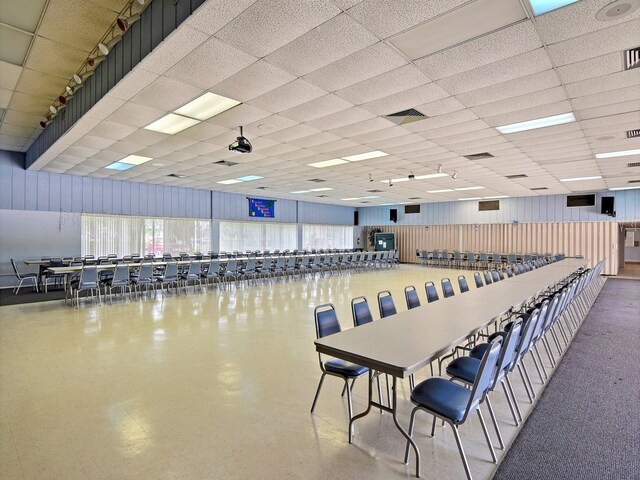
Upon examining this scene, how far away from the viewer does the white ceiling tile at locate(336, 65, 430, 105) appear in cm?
390

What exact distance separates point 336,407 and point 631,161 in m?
9.32

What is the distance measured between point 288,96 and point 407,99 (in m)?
1.55

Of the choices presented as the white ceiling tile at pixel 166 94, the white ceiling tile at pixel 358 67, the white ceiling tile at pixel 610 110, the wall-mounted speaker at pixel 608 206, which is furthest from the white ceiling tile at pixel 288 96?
the wall-mounted speaker at pixel 608 206

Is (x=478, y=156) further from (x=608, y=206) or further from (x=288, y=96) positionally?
(x=608, y=206)

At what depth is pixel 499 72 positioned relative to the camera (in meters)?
3.85

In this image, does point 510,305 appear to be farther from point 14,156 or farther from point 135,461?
point 14,156

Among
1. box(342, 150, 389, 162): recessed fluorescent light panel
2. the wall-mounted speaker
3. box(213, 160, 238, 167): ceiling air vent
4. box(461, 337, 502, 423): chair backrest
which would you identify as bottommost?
box(461, 337, 502, 423): chair backrest

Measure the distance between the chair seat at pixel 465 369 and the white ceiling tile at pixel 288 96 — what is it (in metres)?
3.38

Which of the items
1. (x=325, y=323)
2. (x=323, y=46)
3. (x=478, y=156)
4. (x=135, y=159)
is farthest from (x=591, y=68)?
(x=135, y=159)

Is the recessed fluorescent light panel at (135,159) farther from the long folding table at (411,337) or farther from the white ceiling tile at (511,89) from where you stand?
the long folding table at (411,337)

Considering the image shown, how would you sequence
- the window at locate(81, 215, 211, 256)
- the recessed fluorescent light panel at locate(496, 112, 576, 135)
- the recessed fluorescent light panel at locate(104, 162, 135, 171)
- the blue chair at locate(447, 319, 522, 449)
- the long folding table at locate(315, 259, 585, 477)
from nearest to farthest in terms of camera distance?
1. the long folding table at locate(315, 259, 585, 477)
2. the blue chair at locate(447, 319, 522, 449)
3. the recessed fluorescent light panel at locate(496, 112, 576, 135)
4. the recessed fluorescent light panel at locate(104, 162, 135, 171)
5. the window at locate(81, 215, 211, 256)

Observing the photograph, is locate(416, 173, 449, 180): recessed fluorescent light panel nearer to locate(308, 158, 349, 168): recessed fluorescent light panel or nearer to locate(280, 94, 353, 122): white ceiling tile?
locate(308, 158, 349, 168): recessed fluorescent light panel

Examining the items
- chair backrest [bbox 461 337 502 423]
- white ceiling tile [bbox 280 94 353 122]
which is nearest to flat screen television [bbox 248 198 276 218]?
white ceiling tile [bbox 280 94 353 122]

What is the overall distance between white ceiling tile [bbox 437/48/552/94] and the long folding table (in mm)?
2590
